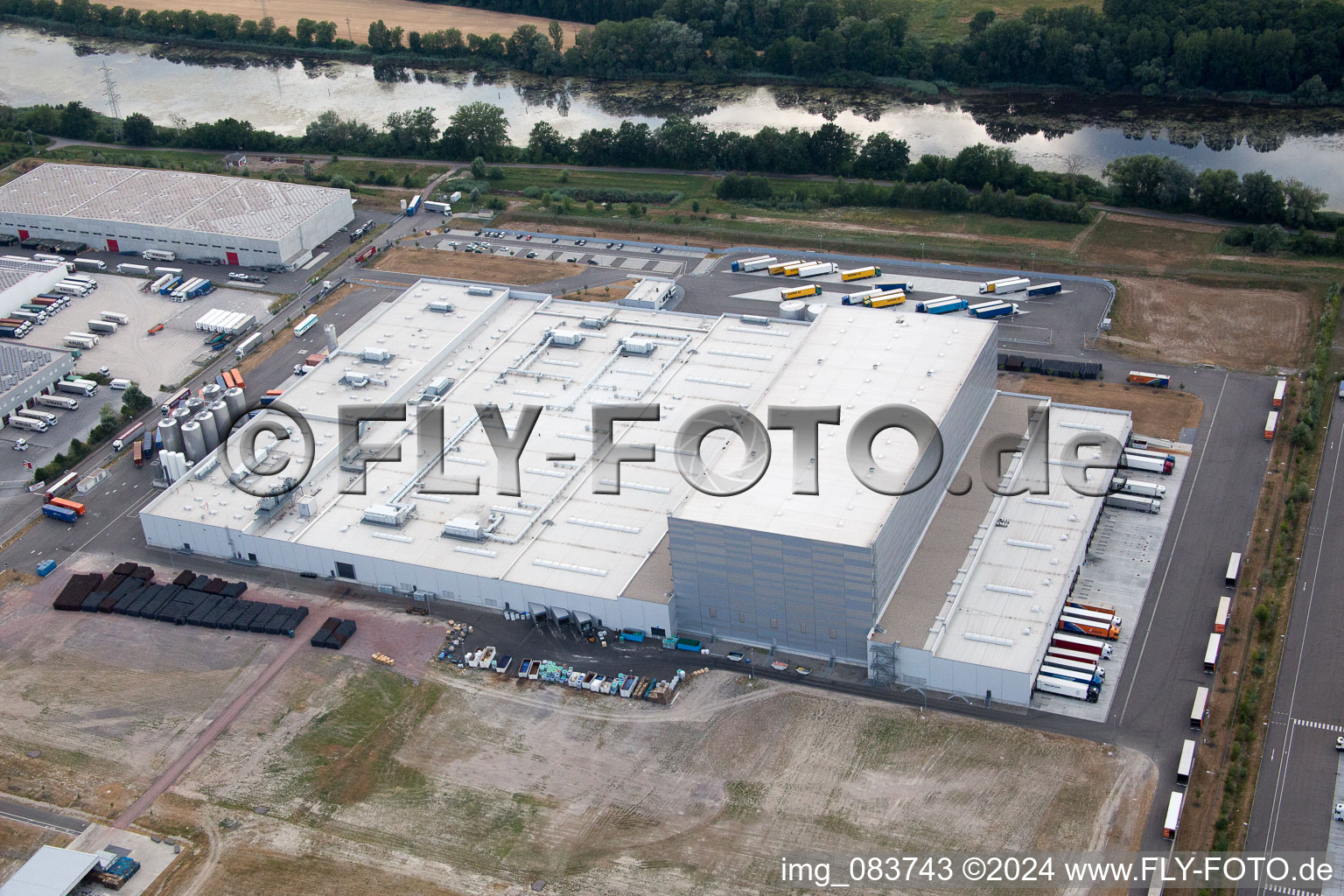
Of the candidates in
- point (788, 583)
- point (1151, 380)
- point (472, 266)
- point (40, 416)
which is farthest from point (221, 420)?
point (1151, 380)

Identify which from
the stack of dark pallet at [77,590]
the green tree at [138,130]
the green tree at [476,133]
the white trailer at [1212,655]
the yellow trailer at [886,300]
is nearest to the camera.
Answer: the white trailer at [1212,655]

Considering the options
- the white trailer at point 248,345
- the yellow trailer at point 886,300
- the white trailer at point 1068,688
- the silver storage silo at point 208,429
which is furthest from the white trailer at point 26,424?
the white trailer at point 1068,688

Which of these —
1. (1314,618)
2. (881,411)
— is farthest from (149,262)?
(1314,618)

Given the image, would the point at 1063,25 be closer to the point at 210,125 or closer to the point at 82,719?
the point at 210,125

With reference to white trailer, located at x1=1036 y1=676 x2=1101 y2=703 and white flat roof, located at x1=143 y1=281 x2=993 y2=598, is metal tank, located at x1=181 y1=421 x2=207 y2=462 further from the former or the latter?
white trailer, located at x1=1036 y1=676 x2=1101 y2=703

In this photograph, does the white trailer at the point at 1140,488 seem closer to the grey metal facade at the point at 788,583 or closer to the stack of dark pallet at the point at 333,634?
the grey metal facade at the point at 788,583
